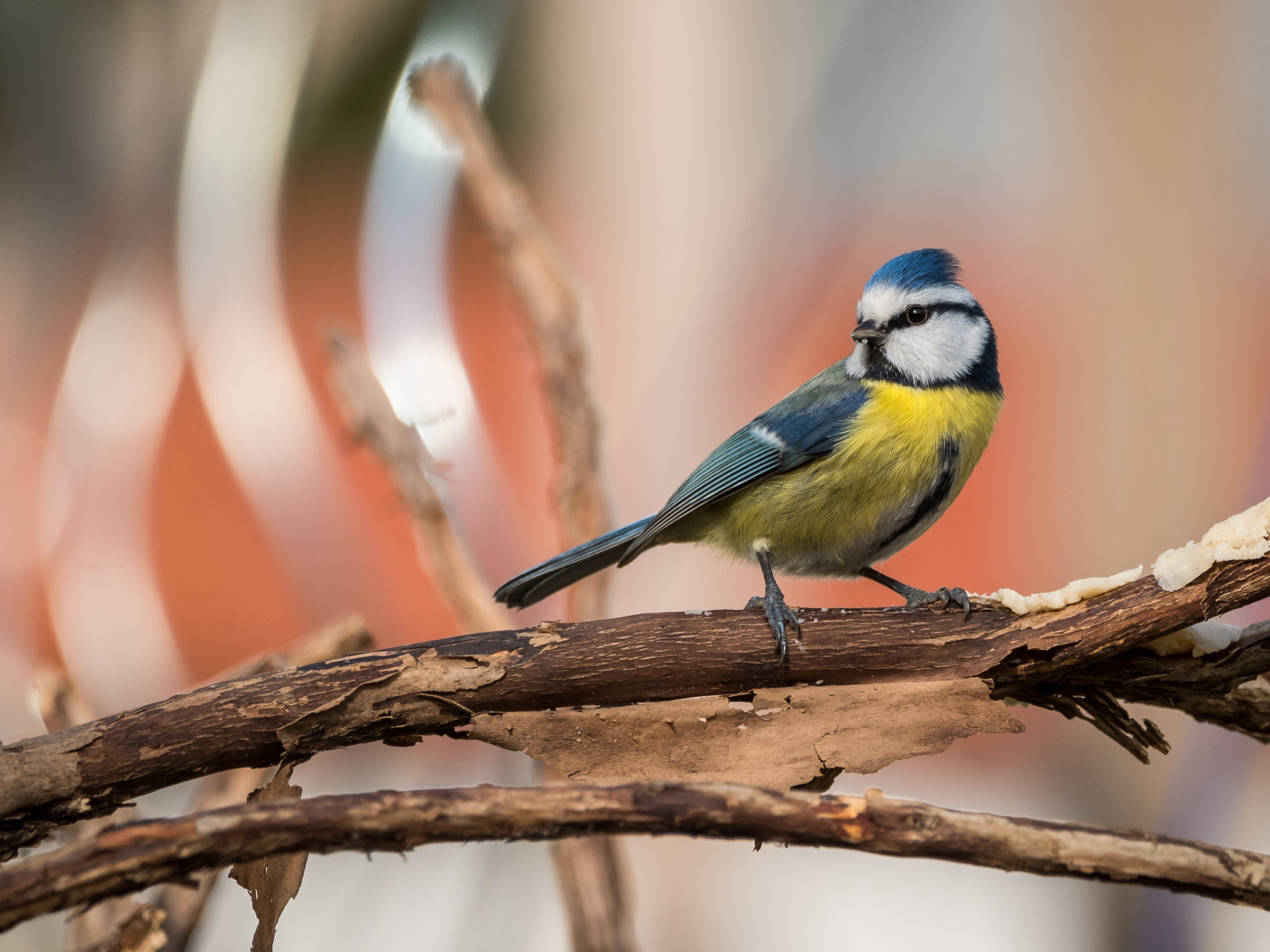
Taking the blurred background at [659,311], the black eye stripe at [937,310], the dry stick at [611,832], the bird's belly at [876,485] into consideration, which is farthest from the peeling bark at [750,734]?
the blurred background at [659,311]

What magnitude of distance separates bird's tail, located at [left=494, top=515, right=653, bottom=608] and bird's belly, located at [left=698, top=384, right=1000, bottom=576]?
109 millimetres

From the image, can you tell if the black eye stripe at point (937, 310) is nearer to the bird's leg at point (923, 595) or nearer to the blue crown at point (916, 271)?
the blue crown at point (916, 271)

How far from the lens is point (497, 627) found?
1002 millimetres

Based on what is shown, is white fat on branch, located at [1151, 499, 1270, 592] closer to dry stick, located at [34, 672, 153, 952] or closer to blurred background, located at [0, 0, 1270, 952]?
dry stick, located at [34, 672, 153, 952]

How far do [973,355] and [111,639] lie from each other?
0.99 m

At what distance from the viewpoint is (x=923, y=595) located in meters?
0.80

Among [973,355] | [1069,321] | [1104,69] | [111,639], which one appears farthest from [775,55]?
[111,639]

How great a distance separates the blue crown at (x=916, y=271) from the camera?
839mm

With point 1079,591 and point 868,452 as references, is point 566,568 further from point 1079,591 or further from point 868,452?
point 1079,591

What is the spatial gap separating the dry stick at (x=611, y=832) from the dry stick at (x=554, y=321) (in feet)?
1.74

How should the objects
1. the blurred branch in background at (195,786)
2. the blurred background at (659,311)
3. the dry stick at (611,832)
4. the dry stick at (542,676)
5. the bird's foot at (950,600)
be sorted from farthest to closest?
the blurred background at (659,311)
the blurred branch in background at (195,786)
the bird's foot at (950,600)
the dry stick at (542,676)
the dry stick at (611,832)

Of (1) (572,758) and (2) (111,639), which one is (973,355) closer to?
(1) (572,758)

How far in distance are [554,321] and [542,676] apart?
51 cm

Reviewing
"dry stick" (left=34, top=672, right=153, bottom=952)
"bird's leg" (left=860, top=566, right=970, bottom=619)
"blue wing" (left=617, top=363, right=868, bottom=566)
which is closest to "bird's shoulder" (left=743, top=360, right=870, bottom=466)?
"blue wing" (left=617, top=363, right=868, bottom=566)
